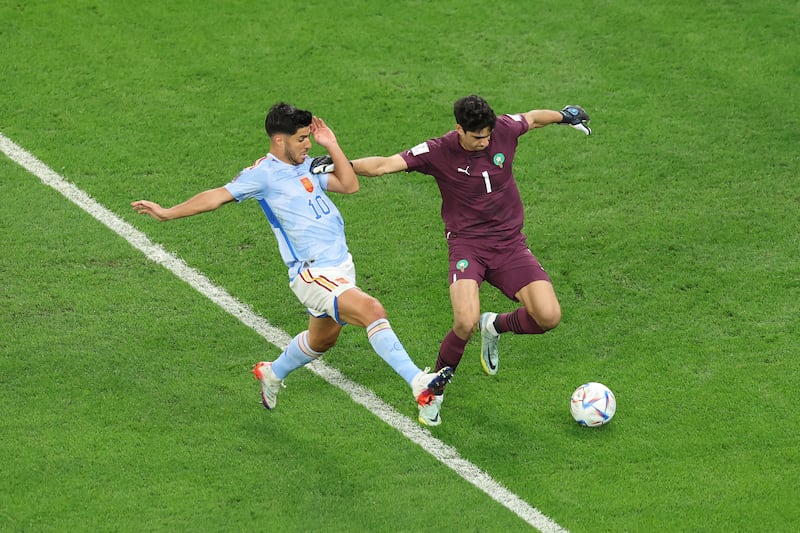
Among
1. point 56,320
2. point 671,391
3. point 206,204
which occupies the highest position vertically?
point 206,204

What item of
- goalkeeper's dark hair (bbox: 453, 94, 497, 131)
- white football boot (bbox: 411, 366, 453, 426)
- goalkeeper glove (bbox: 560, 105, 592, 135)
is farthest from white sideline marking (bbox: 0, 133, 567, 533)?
goalkeeper glove (bbox: 560, 105, 592, 135)

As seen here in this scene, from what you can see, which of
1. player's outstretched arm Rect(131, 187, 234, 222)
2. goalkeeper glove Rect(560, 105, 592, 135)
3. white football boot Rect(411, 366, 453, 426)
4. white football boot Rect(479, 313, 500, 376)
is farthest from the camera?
goalkeeper glove Rect(560, 105, 592, 135)

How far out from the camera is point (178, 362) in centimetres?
899

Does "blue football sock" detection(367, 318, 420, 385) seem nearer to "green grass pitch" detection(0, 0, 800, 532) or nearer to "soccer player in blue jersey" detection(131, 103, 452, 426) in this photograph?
"soccer player in blue jersey" detection(131, 103, 452, 426)

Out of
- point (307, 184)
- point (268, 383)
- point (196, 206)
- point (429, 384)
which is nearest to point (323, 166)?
point (307, 184)

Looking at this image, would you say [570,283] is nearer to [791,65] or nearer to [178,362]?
[178,362]

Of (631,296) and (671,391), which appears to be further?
(631,296)

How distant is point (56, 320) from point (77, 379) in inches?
34.4

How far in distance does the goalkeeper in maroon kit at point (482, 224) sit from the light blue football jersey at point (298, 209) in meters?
0.40

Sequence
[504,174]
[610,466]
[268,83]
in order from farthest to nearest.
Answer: [268,83] → [504,174] → [610,466]

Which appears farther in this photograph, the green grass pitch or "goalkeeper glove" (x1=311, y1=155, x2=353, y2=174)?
"goalkeeper glove" (x1=311, y1=155, x2=353, y2=174)

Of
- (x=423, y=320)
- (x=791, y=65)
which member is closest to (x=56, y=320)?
(x=423, y=320)

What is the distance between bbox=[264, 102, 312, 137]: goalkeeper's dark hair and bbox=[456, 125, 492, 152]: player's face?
3.65 ft

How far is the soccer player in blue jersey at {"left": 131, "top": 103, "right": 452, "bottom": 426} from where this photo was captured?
785cm
